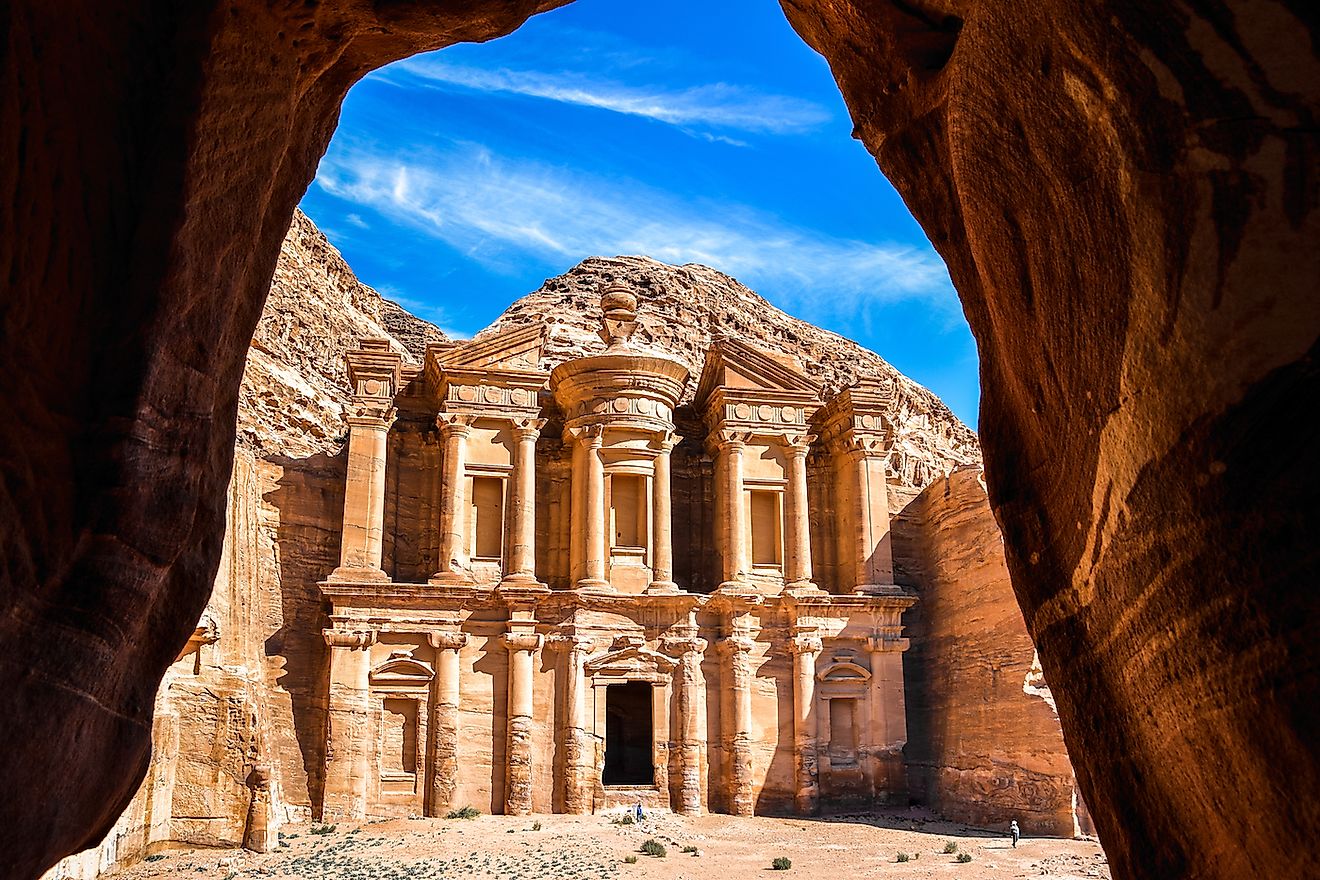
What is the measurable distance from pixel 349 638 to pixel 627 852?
320 inches

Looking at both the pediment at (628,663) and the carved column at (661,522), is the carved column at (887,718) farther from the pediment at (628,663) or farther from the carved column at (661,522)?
the carved column at (661,522)

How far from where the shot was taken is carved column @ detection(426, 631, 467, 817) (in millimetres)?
22938

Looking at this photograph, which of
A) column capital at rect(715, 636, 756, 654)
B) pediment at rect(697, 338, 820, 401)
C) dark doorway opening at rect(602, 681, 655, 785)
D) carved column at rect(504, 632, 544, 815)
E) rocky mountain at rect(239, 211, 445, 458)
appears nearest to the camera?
carved column at rect(504, 632, 544, 815)

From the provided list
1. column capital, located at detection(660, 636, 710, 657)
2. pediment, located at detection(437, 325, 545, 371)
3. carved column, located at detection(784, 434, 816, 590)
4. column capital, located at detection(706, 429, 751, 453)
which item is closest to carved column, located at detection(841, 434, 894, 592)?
carved column, located at detection(784, 434, 816, 590)

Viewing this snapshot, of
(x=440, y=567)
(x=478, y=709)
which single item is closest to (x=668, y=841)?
(x=478, y=709)

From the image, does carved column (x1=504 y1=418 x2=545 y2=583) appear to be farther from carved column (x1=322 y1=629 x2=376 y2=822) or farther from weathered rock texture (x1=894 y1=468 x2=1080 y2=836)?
weathered rock texture (x1=894 y1=468 x2=1080 y2=836)

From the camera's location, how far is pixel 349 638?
2356 cm

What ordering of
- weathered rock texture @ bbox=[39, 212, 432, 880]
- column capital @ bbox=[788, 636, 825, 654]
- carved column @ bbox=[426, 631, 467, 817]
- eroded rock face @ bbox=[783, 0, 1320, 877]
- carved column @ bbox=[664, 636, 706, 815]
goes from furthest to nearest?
column capital @ bbox=[788, 636, 825, 654] → carved column @ bbox=[664, 636, 706, 815] → carved column @ bbox=[426, 631, 467, 817] → weathered rock texture @ bbox=[39, 212, 432, 880] → eroded rock face @ bbox=[783, 0, 1320, 877]

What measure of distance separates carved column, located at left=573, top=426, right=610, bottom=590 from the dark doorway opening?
5.23 metres

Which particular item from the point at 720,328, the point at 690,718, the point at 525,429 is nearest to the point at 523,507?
the point at 525,429

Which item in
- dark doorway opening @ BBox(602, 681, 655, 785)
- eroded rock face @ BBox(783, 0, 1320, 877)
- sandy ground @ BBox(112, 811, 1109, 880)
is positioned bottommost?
sandy ground @ BBox(112, 811, 1109, 880)

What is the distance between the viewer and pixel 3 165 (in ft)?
11.2

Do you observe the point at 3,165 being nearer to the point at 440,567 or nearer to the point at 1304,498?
the point at 1304,498

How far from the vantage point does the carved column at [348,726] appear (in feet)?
73.7
